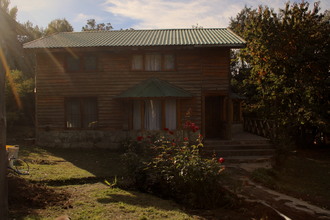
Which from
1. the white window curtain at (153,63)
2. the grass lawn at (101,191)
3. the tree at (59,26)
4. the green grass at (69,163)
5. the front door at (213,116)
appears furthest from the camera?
the tree at (59,26)

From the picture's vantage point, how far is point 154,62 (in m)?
15.1

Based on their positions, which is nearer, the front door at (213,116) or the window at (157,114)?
the window at (157,114)

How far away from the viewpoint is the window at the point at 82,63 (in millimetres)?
15188

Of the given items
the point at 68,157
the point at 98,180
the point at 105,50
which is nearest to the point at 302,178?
the point at 98,180

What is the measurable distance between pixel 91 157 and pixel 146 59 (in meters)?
5.91

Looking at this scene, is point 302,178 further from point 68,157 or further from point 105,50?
point 105,50

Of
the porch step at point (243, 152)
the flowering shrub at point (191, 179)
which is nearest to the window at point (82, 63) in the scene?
the porch step at point (243, 152)

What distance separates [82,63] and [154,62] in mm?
3897

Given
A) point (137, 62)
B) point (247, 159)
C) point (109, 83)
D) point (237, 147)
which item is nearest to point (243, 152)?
point (237, 147)

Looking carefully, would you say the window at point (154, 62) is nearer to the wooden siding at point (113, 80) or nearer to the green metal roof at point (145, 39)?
the wooden siding at point (113, 80)

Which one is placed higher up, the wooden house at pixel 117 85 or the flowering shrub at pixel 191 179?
the wooden house at pixel 117 85

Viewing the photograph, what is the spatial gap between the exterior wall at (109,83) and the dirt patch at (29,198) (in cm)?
807

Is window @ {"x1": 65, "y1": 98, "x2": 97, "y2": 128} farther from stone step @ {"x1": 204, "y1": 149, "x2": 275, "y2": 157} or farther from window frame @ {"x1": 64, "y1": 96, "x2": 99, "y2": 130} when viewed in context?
stone step @ {"x1": 204, "y1": 149, "x2": 275, "y2": 157}

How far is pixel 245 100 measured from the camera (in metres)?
21.0
